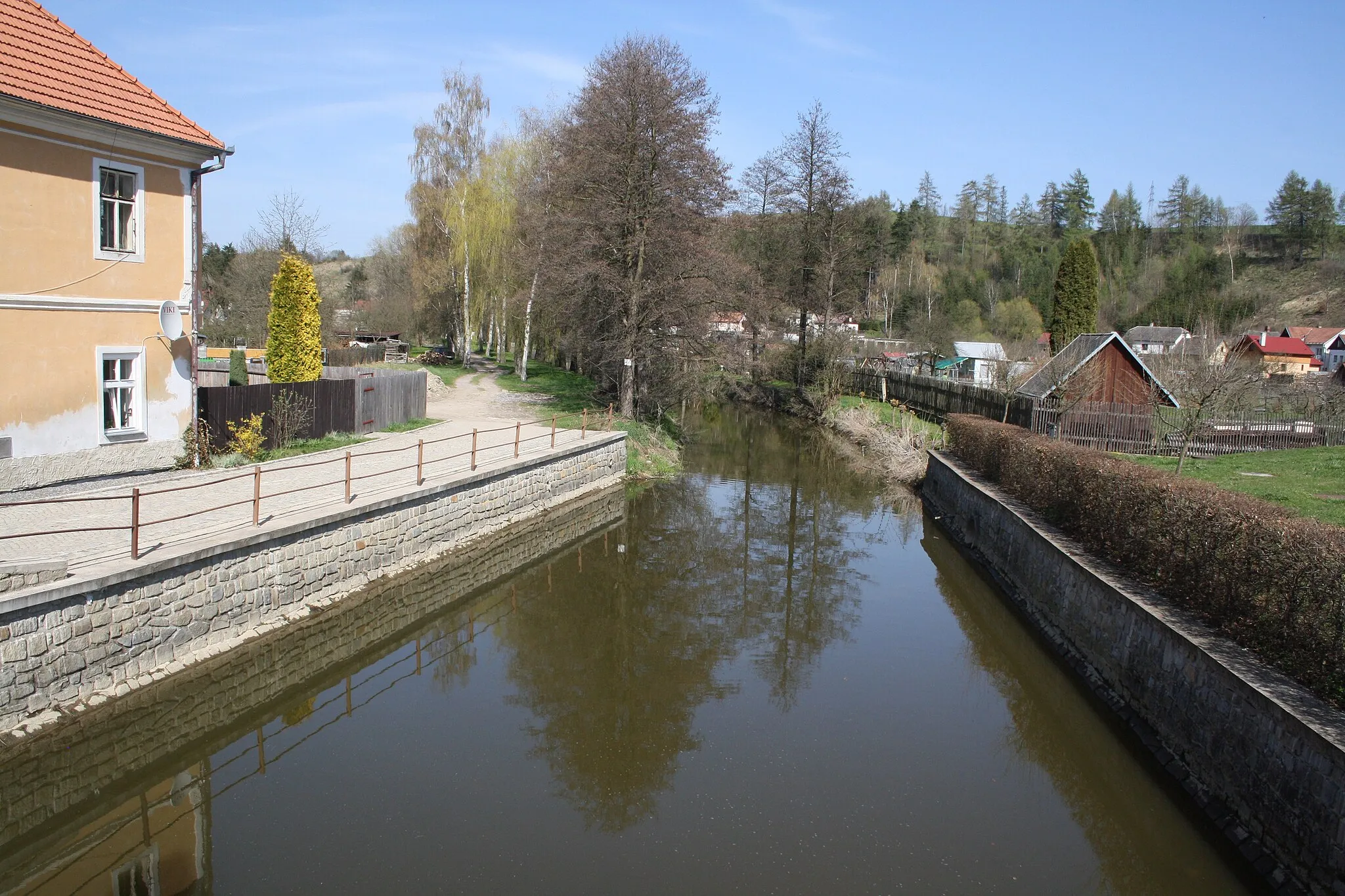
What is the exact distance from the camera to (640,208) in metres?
25.8

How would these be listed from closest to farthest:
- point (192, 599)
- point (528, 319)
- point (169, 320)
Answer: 1. point (192, 599)
2. point (169, 320)
3. point (528, 319)

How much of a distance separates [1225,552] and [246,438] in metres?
15.1

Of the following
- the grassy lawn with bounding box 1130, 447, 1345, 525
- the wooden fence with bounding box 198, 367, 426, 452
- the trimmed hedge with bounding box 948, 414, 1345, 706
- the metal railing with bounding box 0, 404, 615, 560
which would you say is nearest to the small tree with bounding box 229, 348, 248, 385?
the wooden fence with bounding box 198, 367, 426, 452

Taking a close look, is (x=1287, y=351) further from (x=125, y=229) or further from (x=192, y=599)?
(x=192, y=599)

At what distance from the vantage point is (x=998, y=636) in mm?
12328

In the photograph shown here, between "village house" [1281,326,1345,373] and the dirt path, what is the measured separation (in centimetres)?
5135

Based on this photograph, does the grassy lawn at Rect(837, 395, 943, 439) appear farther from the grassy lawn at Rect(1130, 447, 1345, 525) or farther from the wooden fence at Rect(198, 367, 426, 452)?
the wooden fence at Rect(198, 367, 426, 452)

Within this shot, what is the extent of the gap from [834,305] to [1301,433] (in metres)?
19.8

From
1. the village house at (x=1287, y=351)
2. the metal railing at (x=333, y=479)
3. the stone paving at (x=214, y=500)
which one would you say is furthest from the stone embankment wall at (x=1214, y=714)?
the village house at (x=1287, y=351)

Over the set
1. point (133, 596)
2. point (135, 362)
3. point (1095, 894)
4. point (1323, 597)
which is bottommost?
point (1095, 894)

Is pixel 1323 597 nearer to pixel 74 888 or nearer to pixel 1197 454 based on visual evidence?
pixel 74 888

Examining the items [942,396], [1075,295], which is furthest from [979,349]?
[942,396]

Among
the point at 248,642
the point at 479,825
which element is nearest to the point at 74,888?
the point at 479,825

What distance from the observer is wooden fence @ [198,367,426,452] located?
52.2 ft
